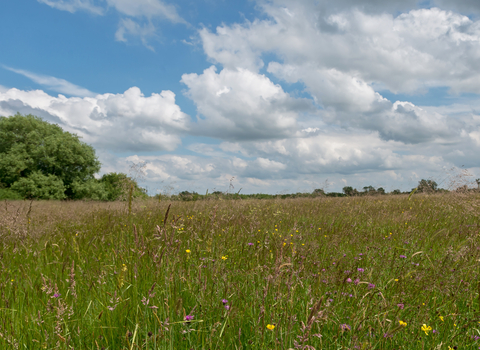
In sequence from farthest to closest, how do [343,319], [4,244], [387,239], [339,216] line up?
[339,216] < [387,239] < [4,244] < [343,319]

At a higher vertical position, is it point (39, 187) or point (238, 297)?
point (39, 187)

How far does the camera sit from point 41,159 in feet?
89.8

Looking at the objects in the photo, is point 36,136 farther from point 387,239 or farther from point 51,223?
point 387,239

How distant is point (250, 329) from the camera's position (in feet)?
6.47

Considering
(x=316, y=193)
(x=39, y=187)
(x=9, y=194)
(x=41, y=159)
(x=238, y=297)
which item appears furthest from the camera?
(x=41, y=159)

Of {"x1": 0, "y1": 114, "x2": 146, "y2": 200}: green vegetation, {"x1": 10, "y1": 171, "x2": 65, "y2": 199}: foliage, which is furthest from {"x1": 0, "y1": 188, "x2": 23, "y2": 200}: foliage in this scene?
{"x1": 10, "y1": 171, "x2": 65, "y2": 199}: foliage

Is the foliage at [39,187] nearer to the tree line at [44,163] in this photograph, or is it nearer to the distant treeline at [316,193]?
the tree line at [44,163]

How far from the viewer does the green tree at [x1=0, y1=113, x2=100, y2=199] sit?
2600 cm

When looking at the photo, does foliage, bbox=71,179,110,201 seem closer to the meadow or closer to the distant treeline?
the distant treeline

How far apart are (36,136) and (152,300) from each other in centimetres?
3301

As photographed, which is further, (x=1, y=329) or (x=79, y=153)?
(x=79, y=153)

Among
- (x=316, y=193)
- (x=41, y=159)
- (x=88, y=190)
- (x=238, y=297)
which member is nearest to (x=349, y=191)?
(x=316, y=193)

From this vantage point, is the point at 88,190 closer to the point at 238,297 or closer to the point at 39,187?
the point at 39,187

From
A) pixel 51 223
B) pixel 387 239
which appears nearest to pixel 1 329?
pixel 51 223
